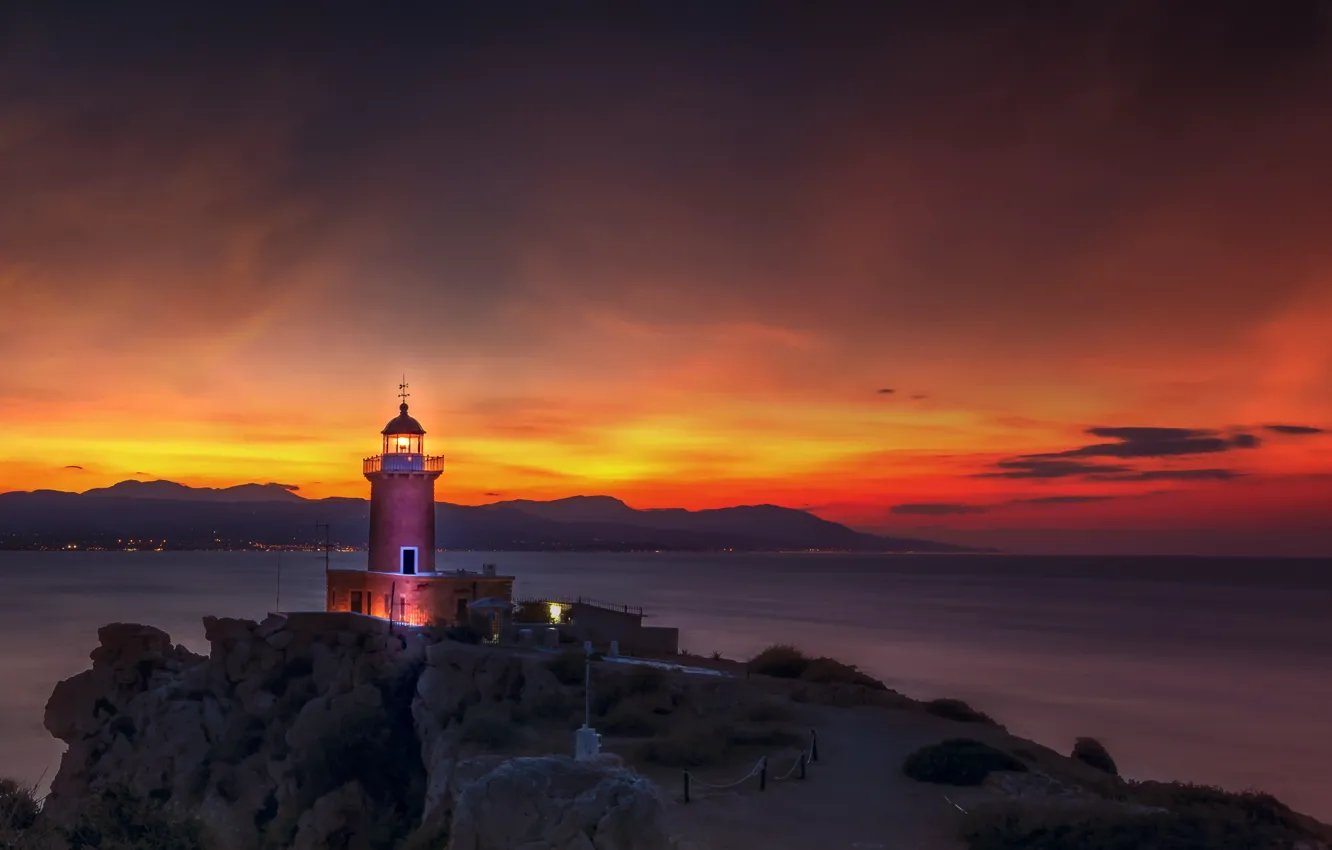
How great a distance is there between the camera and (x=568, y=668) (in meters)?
27.5

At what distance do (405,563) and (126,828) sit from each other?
Result: 2913 centimetres

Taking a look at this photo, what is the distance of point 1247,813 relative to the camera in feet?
51.9

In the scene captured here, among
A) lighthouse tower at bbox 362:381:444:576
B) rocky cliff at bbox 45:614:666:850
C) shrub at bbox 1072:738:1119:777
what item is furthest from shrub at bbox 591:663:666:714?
lighthouse tower at bbox 362:381:444:576

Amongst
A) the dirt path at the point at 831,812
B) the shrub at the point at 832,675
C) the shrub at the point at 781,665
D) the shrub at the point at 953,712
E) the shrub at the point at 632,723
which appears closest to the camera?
the dirt path at the point at 831,812

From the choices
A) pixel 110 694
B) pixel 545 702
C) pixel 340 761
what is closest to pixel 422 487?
pixel 110 694

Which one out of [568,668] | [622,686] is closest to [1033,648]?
[568,668]

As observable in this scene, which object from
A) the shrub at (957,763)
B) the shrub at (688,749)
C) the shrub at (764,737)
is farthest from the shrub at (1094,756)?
the shrub at (688,749)

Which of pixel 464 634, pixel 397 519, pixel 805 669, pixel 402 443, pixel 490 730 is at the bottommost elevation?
pixel 490 730

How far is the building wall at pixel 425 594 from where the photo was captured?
126ft

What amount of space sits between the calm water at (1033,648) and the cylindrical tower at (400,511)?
15.0 meters

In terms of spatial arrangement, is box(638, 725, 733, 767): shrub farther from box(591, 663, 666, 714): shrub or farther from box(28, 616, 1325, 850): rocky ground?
box(591, 663, 666, 714): shrub

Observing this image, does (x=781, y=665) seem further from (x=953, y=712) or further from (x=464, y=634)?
(x=464, y=634)

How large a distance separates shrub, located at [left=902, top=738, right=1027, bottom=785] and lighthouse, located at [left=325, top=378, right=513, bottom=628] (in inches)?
841

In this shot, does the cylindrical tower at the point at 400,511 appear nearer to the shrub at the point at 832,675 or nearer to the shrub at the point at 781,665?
the shrub at the point at 781,665
